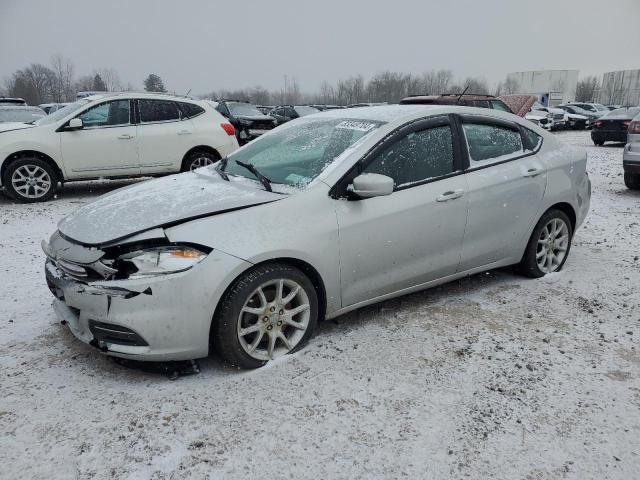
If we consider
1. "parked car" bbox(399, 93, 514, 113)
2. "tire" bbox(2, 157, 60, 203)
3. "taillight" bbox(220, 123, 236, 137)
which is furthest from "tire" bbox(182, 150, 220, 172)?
"parked car" bbox(399, 93, 514, 113)

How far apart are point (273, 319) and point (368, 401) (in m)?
0.75

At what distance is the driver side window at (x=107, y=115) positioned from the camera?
25.2 feet

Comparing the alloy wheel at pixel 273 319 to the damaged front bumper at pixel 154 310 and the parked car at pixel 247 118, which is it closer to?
the damaged front bumper at pixel 154 310

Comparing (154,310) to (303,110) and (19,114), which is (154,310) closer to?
(19,114)

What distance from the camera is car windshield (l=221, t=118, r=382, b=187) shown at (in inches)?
135

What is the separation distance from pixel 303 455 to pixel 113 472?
2.81 ft

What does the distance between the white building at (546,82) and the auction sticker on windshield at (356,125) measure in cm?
9380

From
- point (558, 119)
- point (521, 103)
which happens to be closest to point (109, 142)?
point (521, 103)

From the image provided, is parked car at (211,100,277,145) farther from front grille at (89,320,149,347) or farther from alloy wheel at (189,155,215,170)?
front grille at (89,320,149,347)

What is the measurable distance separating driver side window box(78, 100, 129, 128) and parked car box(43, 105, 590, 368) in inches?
178

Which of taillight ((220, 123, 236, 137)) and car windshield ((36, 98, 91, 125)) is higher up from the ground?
car windshield ((36, 98, 91, 125))

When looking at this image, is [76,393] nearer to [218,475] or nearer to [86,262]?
[86,262]

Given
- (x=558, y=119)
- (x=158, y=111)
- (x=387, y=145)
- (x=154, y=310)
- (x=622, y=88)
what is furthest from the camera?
(x=622, y=88)

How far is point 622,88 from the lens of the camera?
3824 inches
